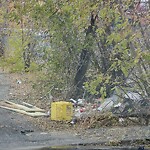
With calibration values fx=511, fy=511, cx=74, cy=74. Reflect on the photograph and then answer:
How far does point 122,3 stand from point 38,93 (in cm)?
790

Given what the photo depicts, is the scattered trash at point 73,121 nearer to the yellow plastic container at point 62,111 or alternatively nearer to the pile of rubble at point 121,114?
the pile of rubble at point 121,114

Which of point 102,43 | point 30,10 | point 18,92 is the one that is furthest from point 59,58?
point 18,92

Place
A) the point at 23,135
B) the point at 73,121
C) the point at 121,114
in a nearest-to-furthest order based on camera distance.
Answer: the point at 23,135 < the point at 121,114 < the point at 73,121

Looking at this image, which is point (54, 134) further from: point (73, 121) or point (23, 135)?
point (73, 121)

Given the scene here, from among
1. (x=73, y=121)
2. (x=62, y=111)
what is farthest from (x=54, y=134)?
(x=62, y=111)

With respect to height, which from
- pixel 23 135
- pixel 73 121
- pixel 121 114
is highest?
pixel 121 114

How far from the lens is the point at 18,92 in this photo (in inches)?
752

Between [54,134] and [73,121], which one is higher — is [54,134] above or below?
below

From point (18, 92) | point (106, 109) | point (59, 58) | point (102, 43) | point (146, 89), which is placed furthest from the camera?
point (18, 92)

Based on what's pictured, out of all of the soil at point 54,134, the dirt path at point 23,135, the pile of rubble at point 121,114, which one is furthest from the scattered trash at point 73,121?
the dirt path at point 23,135

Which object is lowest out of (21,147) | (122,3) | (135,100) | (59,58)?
(21,147)

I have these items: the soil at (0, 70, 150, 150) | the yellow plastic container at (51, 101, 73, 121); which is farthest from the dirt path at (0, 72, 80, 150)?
the yellow plastic container at (51, 101, 73, 121)

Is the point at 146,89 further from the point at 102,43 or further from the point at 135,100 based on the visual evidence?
the point at 102,43

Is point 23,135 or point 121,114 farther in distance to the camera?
point 121,114
